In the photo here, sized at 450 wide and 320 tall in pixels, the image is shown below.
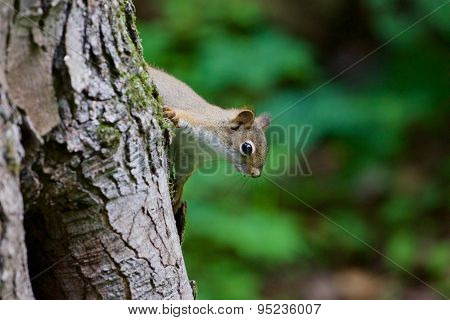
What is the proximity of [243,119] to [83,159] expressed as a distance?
4.77 ft

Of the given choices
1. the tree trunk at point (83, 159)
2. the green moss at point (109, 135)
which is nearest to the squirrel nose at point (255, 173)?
the tree trunk at point (83, 159)

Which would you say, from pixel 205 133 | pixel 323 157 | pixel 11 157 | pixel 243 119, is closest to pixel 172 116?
pixel 205 133

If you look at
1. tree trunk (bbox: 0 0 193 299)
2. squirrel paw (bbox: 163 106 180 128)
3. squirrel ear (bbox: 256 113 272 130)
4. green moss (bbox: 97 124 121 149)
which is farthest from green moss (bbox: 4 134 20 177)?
squirrel ear (bbox: 256 113 272 130)

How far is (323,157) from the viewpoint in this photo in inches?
208

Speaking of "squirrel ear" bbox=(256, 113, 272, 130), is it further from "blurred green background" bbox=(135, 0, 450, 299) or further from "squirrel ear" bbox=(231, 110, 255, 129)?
"blurred green background" bbox=(135, 0, 450, 299)

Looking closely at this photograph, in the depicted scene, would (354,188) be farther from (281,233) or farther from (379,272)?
(281,233)

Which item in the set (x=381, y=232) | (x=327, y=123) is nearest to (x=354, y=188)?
(x=381, y=232)

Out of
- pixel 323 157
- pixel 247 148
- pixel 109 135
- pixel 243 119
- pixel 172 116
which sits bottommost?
pixel 109 135

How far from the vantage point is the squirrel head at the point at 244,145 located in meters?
3.01

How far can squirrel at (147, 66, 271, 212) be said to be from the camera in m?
2.66

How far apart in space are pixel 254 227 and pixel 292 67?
3.75ft

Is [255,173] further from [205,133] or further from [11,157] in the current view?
[11,157]

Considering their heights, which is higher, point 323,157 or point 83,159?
point 323,157

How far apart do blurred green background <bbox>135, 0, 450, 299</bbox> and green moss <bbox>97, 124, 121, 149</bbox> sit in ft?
6.63
